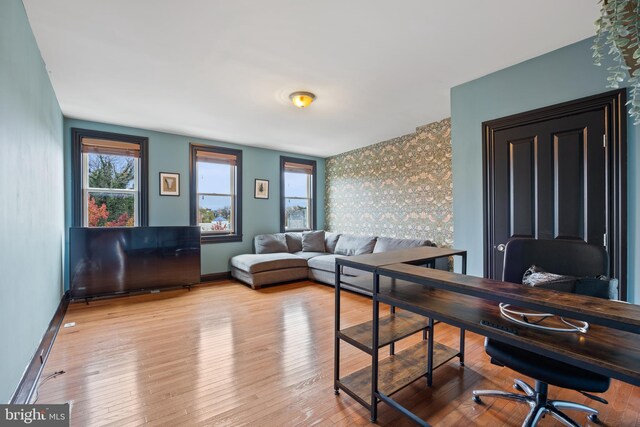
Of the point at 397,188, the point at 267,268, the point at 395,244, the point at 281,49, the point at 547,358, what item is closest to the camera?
the point at 547,358

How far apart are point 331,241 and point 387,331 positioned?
13.4ft

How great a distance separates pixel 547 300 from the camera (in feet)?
3.51

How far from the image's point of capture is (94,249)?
3914mm

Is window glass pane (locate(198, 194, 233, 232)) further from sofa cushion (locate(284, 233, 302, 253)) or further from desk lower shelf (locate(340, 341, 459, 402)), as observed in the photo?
desk lower shelf (locate(340, 341, 459, 402))

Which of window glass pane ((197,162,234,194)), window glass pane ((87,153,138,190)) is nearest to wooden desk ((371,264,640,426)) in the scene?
window glass pane ((197,162,234,194))

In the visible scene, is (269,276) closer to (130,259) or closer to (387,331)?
(130,259)

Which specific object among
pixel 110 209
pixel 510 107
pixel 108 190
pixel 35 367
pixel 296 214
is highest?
pixel 510 107

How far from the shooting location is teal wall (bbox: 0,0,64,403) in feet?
5.32

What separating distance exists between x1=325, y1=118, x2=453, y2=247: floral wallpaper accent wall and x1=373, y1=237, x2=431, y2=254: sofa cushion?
0.96 ft

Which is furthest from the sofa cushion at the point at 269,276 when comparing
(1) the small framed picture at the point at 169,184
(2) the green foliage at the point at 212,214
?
(1) the small framed picture at the point at 169,184

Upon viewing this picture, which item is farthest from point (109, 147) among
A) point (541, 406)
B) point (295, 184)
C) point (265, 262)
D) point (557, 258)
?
point (541, 406)

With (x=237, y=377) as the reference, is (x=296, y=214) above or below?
above

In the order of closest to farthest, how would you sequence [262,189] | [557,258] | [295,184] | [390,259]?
[557,258]
[390,259]
[262,189]
[295,184]

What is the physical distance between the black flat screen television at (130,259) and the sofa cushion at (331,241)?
2514 millimetres
